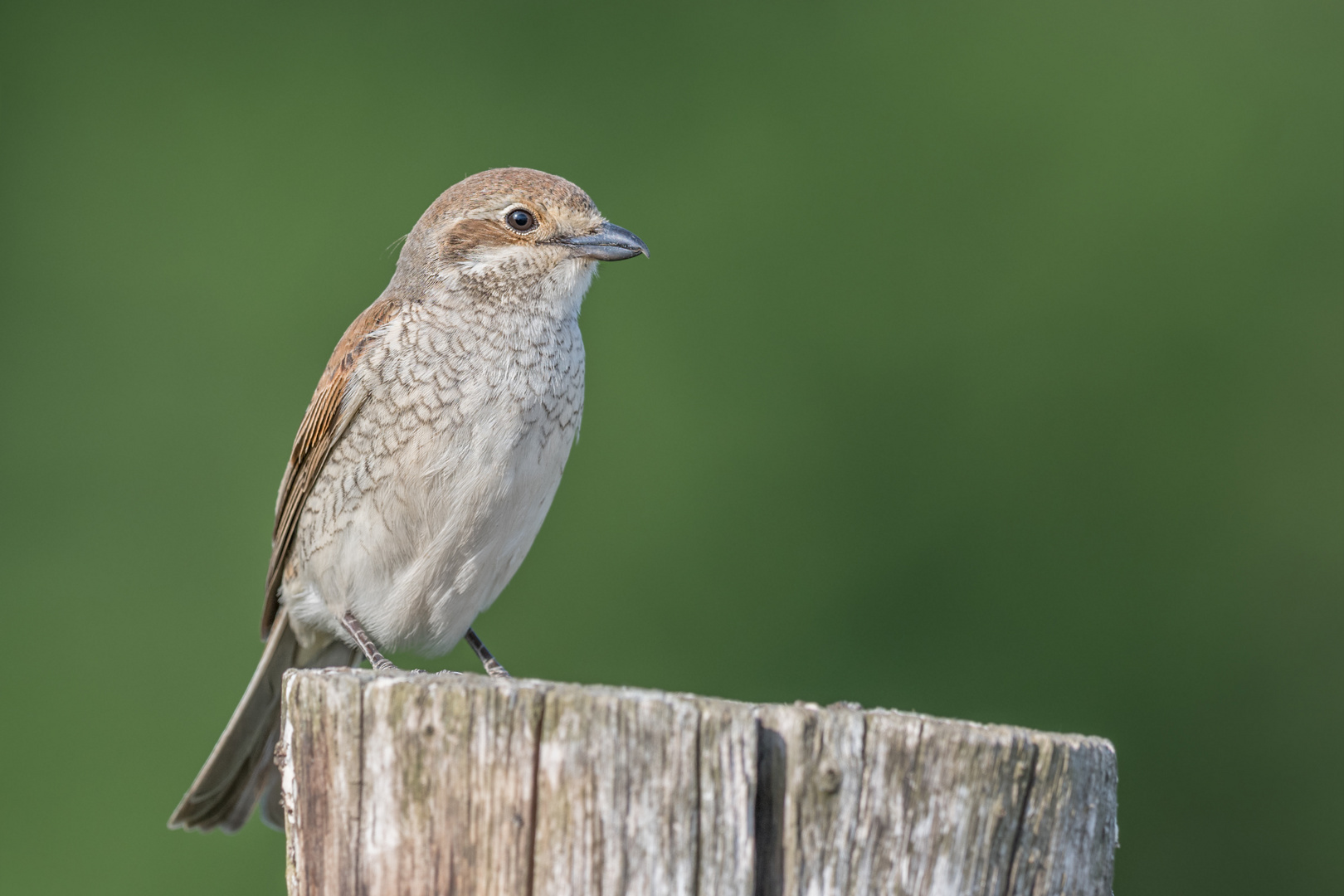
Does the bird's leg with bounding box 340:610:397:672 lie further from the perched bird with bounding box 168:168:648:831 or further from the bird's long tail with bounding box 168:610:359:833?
the bird's long tail with bounding box 168:610:359:833

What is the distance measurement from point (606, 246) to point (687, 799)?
7.94 ft

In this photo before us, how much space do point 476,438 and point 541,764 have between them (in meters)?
1.91

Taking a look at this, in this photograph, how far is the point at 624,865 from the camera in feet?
5.96

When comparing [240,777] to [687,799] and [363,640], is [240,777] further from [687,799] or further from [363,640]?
[687,799]

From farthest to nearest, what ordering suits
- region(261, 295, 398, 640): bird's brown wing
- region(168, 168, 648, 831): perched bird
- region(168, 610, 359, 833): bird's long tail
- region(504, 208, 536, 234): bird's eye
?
region(168, 610, 359, 833): bird's long tail < region(504, 208, 536, 234): bird's eye < region(261, 295, 398, 640): bird's brown wing < region(168, 168, 648, 831): perched bird

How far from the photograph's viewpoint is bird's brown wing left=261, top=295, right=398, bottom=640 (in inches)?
152

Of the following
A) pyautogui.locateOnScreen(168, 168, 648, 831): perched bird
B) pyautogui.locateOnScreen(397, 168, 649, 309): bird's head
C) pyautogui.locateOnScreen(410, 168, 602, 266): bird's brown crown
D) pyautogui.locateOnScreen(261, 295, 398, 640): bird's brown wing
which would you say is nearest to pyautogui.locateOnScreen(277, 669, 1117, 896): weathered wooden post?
pyautogui.locateOnScreen(168, 168, 648, 831): perched bird

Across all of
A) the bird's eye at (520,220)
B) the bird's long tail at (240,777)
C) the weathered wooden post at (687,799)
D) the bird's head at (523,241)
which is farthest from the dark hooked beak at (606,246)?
the weathered wooden post at (687,799)

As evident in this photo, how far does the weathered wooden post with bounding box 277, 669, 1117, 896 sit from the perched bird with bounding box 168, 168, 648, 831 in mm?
1795

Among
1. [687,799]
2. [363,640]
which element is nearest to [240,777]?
[363,640]

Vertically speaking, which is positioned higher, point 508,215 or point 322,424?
point 508,215

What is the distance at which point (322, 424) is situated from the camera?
155 inches

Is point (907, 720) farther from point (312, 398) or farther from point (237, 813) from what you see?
point (237, 813)

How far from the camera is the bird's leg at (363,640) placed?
3.98 meters
